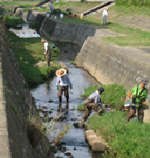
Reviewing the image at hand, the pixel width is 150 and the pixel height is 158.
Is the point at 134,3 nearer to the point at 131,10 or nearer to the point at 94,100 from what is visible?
the point at 131,10

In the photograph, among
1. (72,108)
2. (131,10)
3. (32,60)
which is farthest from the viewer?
(131,10)

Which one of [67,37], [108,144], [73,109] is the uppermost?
[108,144]

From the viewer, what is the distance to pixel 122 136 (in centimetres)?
897

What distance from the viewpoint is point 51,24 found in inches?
1646

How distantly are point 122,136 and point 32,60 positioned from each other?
613 inches

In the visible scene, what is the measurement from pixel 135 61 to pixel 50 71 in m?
6.40

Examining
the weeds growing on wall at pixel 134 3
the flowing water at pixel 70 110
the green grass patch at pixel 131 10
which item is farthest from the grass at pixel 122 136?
the weeds growing on wall at pixel 134 3

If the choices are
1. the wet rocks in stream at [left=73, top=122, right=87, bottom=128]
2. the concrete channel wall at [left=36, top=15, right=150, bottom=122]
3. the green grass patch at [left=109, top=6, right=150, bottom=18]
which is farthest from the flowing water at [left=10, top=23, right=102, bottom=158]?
the green grass patch at [left=109, top=6, right=150, bottom=18]

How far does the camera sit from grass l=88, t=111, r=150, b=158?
27.6 ft

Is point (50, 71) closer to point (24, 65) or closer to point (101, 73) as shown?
point (24, 65)

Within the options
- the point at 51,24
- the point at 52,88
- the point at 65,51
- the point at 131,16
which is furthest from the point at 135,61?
the point at 51,24

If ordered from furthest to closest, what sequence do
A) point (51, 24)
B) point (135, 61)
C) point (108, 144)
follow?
1. point (51, 24)
2. point (135, 61)
3. point (108, 144)

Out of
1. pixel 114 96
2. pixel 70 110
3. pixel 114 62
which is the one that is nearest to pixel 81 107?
pixel 70 110

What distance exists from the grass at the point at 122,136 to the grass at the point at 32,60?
323 inches
